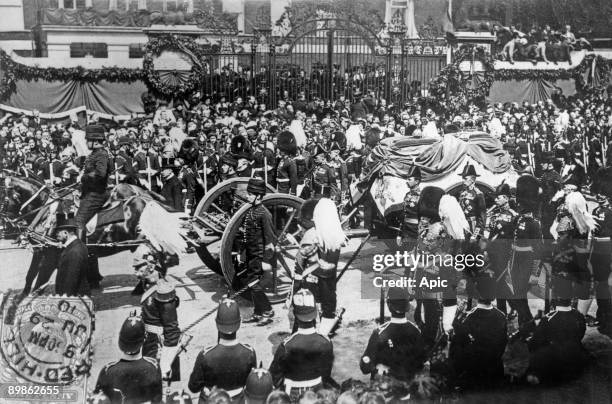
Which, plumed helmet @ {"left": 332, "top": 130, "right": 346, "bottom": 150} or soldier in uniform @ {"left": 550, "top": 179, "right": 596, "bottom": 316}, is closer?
soldier in uniform @ {"left": 550, "top": 179, "right": 596, "bottom": 316}

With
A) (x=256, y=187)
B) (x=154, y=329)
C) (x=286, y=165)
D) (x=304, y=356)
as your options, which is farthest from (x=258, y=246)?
(x=286, y=165)

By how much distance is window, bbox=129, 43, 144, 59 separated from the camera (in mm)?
6789

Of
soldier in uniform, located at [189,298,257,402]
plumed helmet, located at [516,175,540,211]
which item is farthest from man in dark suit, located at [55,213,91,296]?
plumed helmet, located at [516,175,540,211]

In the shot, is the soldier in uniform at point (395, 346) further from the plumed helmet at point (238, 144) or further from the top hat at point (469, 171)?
the plumed helmet at point (238, 144)

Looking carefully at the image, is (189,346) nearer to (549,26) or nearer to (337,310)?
(337,310)

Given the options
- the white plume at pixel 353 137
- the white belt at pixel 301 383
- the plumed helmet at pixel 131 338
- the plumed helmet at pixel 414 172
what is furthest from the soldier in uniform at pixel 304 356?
the white plume at pixel 353 137

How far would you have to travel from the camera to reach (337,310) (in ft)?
20.6

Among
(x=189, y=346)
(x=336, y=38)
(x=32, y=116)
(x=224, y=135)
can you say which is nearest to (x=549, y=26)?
(x=336, y=38)

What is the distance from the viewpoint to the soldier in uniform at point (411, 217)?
680 centimetres

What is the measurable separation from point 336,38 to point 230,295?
4599mm

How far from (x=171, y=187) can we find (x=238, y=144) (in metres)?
1.01

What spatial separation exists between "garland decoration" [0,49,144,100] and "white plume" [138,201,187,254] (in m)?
1.45

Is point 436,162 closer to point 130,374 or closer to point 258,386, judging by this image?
point 258,386

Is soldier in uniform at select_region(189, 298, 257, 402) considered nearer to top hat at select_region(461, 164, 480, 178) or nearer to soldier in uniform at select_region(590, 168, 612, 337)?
top hat at select_region(461, 164, 480, 178)
